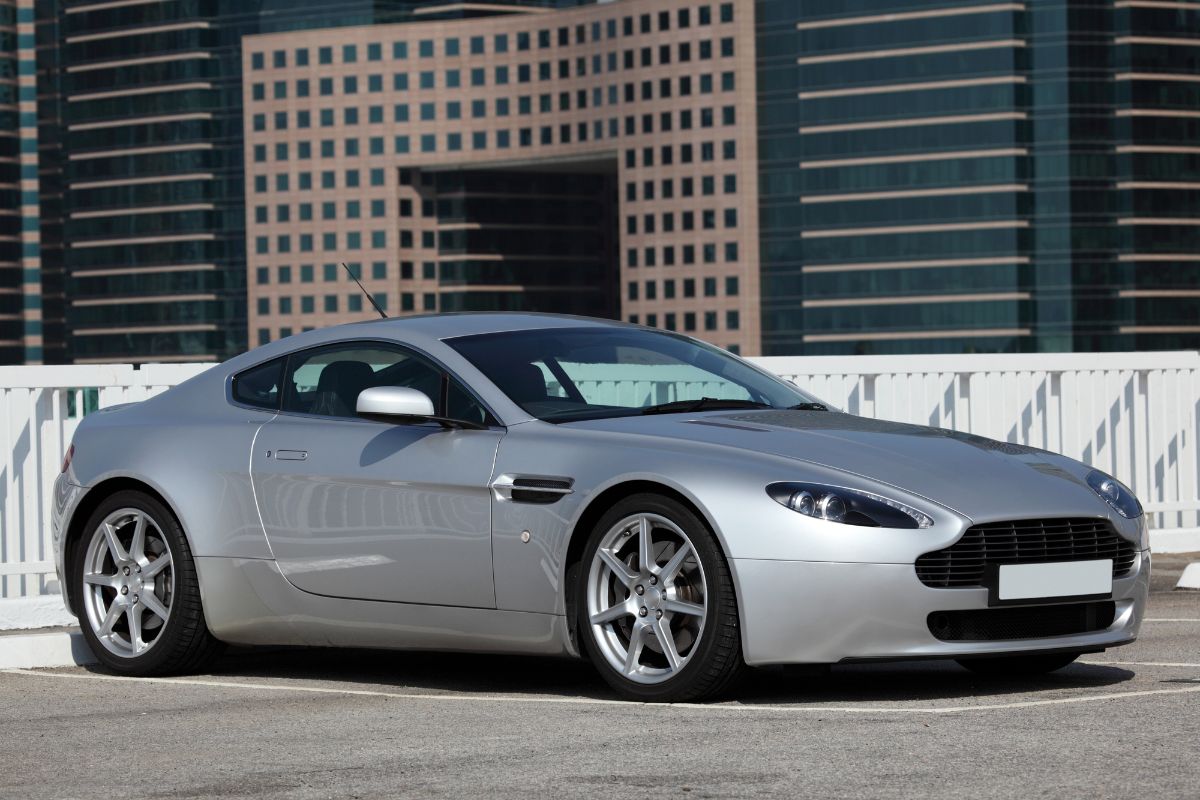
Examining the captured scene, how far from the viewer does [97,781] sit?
509 centimetres

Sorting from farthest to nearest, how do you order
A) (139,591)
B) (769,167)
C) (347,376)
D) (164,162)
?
(164,162) < (769,167) < (139,591) < (347,376)

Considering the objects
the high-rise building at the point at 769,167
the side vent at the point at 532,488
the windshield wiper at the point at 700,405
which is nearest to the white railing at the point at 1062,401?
the windshield wiper at the point at 700,405

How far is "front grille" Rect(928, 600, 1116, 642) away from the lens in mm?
6242

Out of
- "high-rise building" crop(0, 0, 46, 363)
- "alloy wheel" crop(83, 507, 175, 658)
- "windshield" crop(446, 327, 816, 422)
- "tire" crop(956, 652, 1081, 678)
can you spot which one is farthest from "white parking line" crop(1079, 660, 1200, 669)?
"high-rise building" crop(0, 0, 46, 363)

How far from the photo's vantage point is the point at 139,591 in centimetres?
770

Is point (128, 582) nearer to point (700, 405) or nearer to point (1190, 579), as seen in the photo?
point (700, 405)

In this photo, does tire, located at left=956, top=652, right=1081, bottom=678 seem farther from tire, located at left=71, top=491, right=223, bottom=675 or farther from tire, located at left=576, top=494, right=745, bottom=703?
tire, located at left=71, top=491, right=223, bottom=675

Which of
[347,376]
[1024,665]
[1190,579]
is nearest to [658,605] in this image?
[1024,665]

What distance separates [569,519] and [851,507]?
3.15 feet

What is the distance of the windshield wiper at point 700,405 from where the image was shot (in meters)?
7.00

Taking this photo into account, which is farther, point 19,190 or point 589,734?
point 19,190

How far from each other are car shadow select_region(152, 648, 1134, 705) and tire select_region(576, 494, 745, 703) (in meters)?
0.17

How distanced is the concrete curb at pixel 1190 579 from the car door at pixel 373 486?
16.1 feet

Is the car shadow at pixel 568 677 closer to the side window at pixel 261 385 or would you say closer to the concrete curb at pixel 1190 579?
the side window at pixel 261 385
